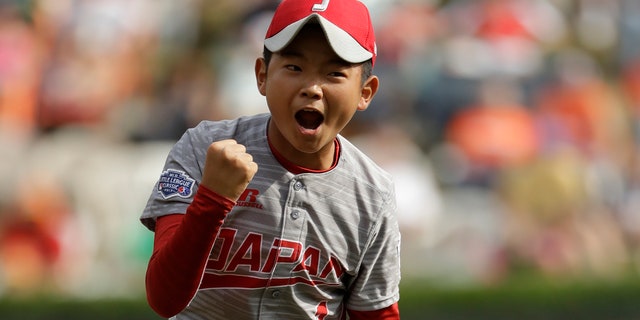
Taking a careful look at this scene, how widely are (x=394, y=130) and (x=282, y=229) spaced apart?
6.29 m

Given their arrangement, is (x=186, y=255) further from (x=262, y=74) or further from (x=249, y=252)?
(x=262, y=74)

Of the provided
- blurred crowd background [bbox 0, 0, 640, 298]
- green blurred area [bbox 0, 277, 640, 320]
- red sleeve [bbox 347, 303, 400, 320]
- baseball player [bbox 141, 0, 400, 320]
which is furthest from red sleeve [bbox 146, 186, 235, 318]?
blurred crowd background [bbox 0, 0, 640, 298]

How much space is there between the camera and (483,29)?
10.3 m

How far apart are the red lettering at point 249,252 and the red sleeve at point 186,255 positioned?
30cm

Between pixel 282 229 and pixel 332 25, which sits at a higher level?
pixel 332 25

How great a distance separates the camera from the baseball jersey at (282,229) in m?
3.31

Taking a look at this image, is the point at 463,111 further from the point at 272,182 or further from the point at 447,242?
the point at 272,182

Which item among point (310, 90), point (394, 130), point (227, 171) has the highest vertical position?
point (394, 130)

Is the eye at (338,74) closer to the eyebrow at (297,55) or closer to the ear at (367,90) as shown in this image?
the eyebrow at (297,55)

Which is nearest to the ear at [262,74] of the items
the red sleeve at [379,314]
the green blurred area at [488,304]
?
the red sleeve at [379,314]

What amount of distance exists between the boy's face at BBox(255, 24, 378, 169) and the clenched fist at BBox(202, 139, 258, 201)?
249mm

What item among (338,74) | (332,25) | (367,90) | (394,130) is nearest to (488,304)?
(394,130)

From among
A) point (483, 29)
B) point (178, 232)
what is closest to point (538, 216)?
point (483, 29)

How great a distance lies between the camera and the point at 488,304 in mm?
7977
